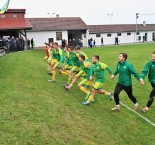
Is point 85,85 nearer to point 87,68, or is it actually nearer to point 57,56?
point 87,68

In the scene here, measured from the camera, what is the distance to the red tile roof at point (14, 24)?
38.8 meters

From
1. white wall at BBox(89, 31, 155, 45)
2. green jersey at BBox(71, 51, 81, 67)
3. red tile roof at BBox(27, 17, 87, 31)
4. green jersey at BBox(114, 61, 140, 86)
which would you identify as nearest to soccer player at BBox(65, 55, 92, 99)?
green jersey at BBox(114, 61, 140, 86)

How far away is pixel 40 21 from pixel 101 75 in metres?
48.7

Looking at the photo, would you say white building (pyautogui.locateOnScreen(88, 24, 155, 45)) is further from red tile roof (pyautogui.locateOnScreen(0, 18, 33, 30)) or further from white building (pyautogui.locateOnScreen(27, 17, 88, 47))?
red tile roof (pyautogui.locateOnScreen(0, 18, 33, 30))

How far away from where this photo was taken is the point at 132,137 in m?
8.03

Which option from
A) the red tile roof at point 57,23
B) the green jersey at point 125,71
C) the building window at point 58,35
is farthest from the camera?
the building window at point 58,35

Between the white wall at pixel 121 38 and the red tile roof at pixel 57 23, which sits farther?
the white wall at pixel 121 38

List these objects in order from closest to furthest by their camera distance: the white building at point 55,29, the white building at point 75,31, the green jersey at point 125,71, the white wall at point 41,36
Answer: the green jersey at point 125,71
the white wall at point 41,36
the white building at point 55,29
the white building at point 75,31

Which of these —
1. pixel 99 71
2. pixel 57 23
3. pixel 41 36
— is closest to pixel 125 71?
pixel 99 71

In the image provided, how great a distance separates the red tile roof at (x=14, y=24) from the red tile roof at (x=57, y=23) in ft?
35.6

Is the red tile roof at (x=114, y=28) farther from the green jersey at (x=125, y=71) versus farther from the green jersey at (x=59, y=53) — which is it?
the green jersey at (x=125, y=71)

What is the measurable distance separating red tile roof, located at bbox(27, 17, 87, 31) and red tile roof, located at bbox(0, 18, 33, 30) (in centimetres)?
1086

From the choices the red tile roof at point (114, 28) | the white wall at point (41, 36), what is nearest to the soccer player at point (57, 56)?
the white wall at point (41, 36)

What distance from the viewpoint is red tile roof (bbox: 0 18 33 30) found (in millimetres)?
38763
